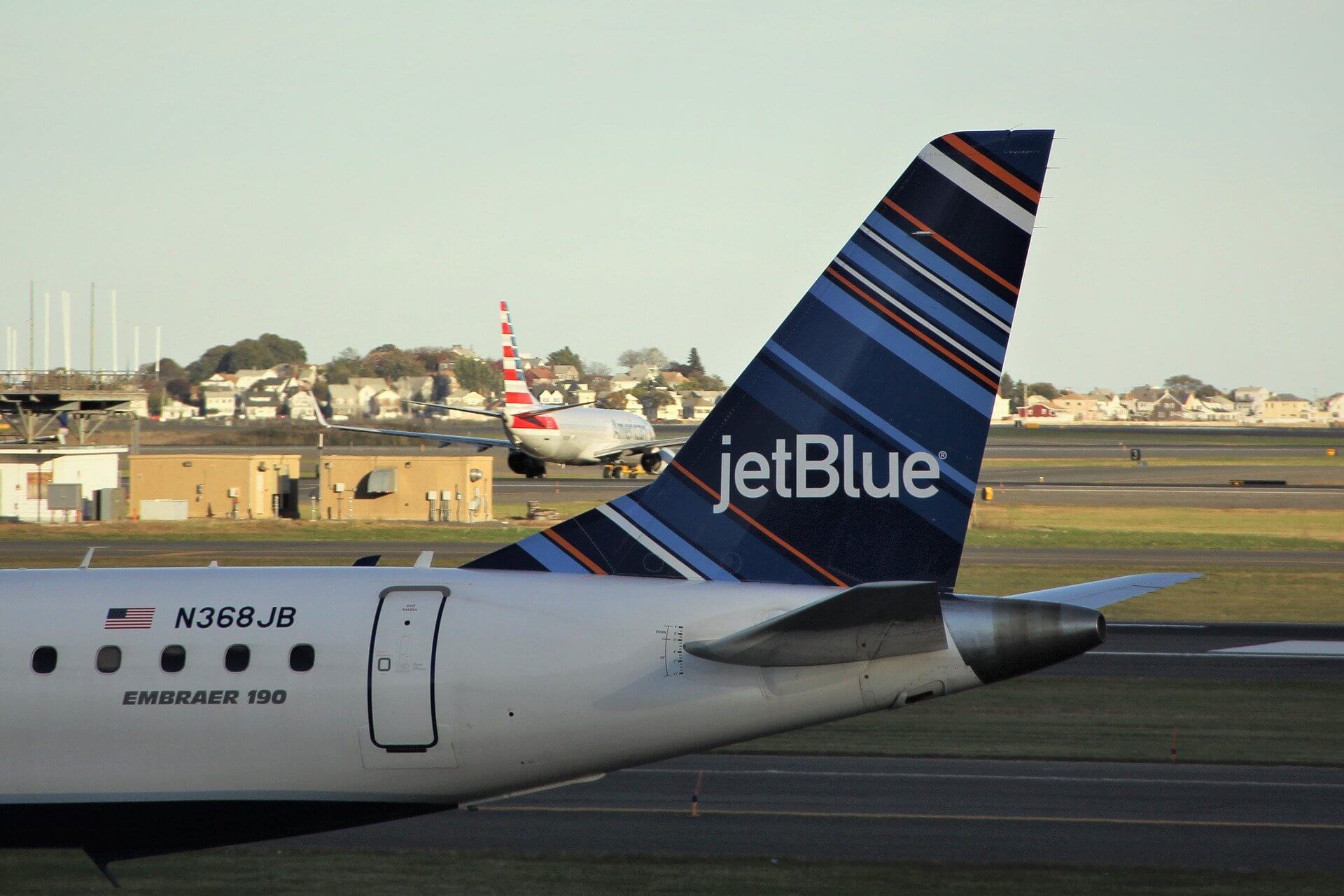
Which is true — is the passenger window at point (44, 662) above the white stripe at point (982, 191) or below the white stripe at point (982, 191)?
below

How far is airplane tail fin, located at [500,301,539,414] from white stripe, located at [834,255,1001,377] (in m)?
75.5

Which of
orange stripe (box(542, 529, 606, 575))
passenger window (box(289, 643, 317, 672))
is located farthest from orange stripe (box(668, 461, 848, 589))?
passenger window (box(289, 643, 317, 672))

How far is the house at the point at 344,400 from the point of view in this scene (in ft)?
627

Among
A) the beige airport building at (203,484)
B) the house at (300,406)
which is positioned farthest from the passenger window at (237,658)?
the house at (300,406)

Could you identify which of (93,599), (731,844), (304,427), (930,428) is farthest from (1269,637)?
(304,427)

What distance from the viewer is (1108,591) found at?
42.5 ft

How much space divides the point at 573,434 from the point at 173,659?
77.6 m

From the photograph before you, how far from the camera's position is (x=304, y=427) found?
156 meters

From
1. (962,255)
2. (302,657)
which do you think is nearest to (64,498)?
(302,657)

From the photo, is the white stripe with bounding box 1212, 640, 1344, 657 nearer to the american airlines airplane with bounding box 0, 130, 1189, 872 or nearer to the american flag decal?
the american airlines airplane with bounding box 0, 130, 1189, 872

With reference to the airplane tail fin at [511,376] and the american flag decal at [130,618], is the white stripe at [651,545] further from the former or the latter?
the airplane tail fin at [511,376]

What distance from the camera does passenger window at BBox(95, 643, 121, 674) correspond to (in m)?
12.1

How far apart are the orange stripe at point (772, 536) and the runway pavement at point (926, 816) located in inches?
210

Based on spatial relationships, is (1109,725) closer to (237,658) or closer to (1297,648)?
(1297,648)
